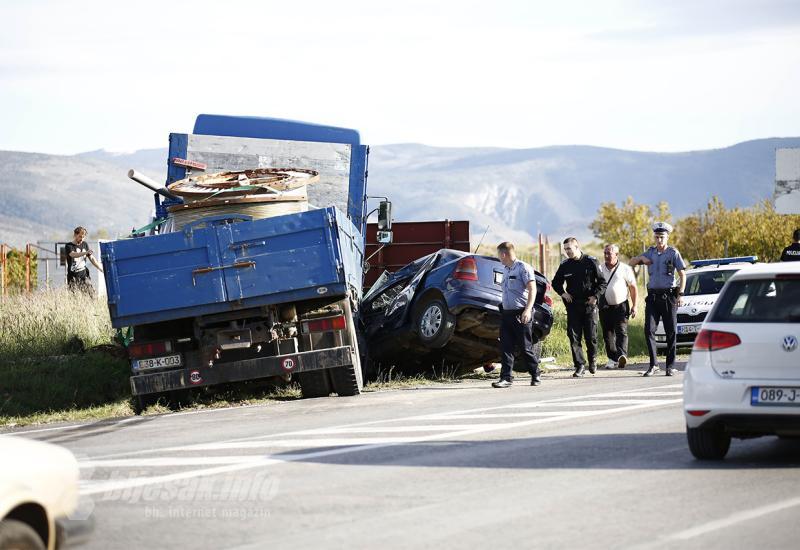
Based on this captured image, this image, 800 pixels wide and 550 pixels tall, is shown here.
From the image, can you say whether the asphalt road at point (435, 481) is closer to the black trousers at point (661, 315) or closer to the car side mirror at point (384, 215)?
the black trousers at point (661, 315)

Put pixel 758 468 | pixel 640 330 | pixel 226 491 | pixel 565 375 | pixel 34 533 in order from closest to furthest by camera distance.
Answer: pixel 34 533 → pixel 226 491 → pixel 758 468 → pixel 565 375 → pixel 640 330

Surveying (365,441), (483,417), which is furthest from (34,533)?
Answer: (483,417)

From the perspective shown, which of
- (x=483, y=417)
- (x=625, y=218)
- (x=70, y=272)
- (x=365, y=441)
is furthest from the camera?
(x=625, y=218)

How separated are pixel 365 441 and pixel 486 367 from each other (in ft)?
26.4

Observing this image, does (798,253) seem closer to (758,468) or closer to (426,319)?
(426,319)

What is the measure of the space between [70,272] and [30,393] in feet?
21.2

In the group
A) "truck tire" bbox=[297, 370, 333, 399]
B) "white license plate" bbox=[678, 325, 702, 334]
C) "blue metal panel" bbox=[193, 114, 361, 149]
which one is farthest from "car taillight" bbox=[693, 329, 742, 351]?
"white license plate" bbox=[678, 325, 702, 334]

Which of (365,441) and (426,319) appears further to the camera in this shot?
(426,319)

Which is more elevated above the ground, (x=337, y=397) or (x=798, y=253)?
(x=798, y=253)

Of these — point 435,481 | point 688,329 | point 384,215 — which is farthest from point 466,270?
point 435,481

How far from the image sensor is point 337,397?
49.8ft

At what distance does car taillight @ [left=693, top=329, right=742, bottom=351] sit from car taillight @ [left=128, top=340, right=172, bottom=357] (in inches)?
277

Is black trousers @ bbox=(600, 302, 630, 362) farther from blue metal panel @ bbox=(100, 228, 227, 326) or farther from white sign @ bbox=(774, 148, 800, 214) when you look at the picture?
white sign @ bbox=(774, 148, 800, 214)

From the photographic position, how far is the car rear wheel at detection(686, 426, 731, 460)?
30.6 feet
